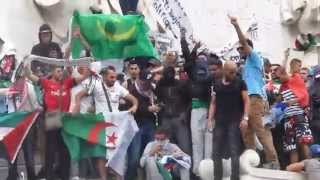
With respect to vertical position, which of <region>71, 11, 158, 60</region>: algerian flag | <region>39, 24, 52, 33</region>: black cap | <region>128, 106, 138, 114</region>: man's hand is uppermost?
<region>39, 24, 52, 33</region>: black cap

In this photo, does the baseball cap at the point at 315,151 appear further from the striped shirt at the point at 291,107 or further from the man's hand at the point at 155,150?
the man's hand at the point at 155,150

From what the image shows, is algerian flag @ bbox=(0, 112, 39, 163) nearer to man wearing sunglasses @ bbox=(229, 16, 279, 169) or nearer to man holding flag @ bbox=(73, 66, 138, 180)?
man holding flag @ bbox=(73, 66, 138, 180)

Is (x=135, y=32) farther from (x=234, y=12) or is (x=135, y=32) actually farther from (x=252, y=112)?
(x=234, y=12)

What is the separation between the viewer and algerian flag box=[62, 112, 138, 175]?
524 inches

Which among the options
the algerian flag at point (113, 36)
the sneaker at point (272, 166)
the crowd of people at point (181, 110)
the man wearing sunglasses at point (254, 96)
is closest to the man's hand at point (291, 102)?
the crowd of people at point (181, 110)

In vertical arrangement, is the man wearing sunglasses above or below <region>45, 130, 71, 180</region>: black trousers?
above

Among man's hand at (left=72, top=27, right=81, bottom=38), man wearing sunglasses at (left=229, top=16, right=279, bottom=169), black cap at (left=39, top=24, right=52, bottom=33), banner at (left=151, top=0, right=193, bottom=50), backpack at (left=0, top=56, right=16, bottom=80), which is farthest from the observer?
banner at (left=151, top=0, right=193, bottom=50)

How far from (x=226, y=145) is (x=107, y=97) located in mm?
1709

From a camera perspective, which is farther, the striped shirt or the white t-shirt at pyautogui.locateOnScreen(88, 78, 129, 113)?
the striped shirt

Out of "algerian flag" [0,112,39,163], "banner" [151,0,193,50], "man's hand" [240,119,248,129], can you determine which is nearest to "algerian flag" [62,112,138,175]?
"algerian flag" [0,112,39,163]

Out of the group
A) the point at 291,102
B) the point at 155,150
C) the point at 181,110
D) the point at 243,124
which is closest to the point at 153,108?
the point at 181,110

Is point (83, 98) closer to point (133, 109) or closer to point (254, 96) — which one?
point (133, 109)

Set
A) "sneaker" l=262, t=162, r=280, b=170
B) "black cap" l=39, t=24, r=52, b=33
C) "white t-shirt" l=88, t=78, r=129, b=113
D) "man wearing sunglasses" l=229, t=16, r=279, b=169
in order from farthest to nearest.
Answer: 1. "black cap" l=39, t=24, r=52, b=33
2. "sneaker" l=262, t=162, r=280, b=170
3. "man wearing sunglasses" l=229, t=16, r=279, b=169
4. "white t-shirt" l=88, t=78, r=129, b=113

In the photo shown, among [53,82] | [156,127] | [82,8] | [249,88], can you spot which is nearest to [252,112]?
[249,88]
